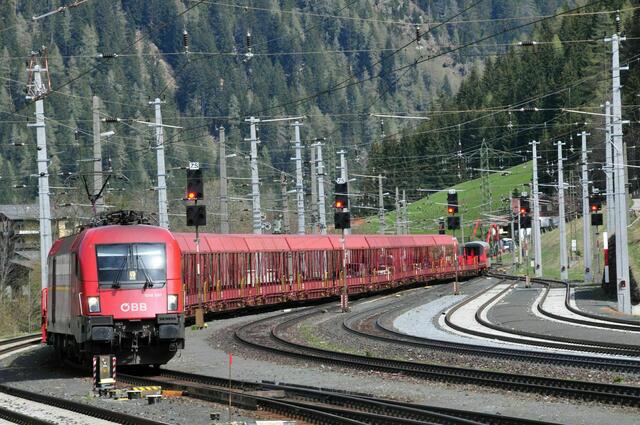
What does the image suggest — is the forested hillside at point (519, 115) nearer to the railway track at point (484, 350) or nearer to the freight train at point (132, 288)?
the freight train at point (132, 288)

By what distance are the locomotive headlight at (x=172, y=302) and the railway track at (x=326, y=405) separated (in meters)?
1.95

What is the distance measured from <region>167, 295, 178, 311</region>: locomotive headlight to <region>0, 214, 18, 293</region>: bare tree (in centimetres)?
5232

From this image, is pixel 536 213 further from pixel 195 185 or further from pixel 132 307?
pixel 132 307

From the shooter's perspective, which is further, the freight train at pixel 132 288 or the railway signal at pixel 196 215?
the railway signal at pixel 196 215

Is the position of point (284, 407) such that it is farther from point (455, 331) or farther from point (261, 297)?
point (261, 297)

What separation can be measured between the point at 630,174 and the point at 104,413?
313 feet

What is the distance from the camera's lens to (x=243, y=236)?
160 feet

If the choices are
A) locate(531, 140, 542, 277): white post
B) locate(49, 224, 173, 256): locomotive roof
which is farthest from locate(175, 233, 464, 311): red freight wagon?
locate(49, 224, 173, 256): locomotive roof

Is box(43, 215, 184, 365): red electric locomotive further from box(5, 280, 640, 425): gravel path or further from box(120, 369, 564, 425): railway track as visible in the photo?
box(120, 369, 564, 425): railway track

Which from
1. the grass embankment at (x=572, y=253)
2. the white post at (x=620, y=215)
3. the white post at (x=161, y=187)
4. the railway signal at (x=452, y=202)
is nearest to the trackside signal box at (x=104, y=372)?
the white post at (x=161, y=187)

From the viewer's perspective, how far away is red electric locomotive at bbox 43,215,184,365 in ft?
79.5

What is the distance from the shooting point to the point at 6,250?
82750 mm

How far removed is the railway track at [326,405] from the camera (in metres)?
16.4

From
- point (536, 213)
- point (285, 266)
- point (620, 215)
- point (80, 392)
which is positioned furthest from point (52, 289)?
point (536, 213)
